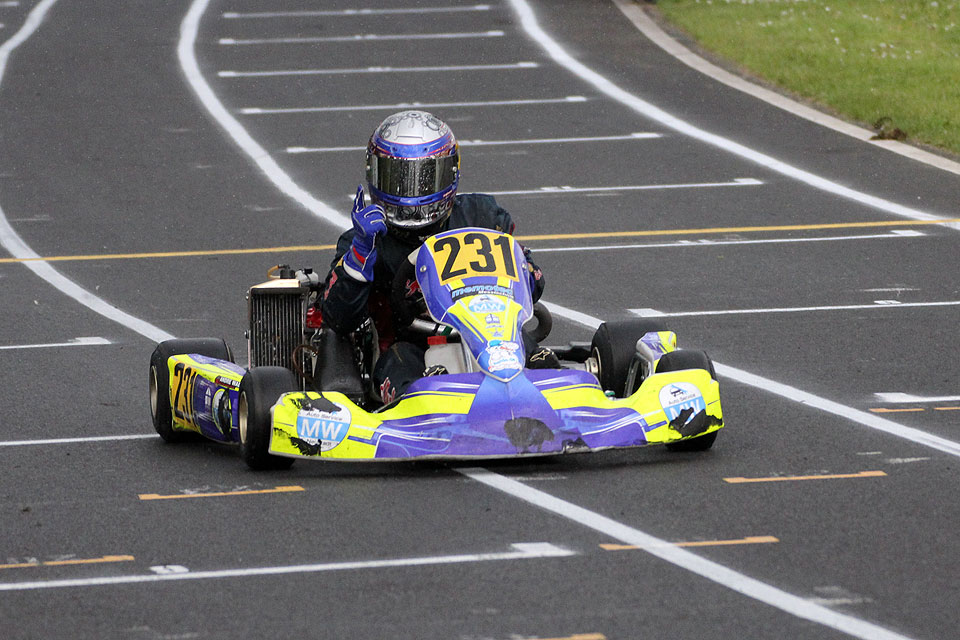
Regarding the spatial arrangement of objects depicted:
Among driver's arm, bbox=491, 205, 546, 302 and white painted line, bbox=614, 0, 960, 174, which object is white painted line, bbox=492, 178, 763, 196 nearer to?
white painted line, bbox=614, 0, 960, 174

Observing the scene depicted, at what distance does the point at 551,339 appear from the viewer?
9.78 meters

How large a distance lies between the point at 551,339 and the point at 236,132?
8.53 meters

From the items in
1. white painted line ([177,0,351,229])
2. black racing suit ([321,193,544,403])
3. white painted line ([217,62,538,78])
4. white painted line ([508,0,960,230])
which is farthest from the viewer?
white painted line ([217,62,538,78])

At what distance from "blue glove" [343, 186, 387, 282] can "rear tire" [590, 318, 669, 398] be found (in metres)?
1.11

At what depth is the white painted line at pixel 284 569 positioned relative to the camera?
5461mm

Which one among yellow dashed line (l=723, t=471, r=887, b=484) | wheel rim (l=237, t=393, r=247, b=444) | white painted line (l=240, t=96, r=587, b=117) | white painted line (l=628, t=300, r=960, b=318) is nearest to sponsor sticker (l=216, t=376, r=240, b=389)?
wheel rim (l=237, t=393, r=247, b=444)

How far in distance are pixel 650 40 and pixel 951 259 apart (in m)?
10.8

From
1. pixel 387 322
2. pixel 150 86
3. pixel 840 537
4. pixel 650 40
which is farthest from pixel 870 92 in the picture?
pixel 840 537

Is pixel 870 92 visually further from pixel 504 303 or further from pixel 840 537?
pixel 840 537

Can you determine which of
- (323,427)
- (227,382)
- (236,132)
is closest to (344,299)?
(227,382)

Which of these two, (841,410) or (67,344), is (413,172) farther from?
(67,344)

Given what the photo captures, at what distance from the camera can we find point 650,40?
22.0 metres

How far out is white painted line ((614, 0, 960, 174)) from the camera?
15.7 m

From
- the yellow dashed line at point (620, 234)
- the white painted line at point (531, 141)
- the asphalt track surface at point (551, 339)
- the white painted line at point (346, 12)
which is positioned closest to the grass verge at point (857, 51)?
the asphalt track surface at point (551, 339)
